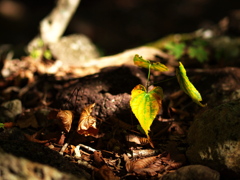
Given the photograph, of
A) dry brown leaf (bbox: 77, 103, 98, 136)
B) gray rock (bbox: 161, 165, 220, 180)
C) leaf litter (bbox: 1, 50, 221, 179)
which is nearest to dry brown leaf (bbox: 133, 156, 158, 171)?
leaf litter (bbox: 1, 50, 221, 179)

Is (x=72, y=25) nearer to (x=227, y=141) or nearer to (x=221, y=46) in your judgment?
(x=221, y=46)

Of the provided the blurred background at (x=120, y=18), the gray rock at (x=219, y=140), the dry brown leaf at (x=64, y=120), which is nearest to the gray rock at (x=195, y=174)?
the gray rock at (x=219, y=140)

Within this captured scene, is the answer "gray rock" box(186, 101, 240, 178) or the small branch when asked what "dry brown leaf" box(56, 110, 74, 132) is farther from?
the small branch

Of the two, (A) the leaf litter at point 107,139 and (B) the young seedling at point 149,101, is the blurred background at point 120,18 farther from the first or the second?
(B) the young seedling at point 149,101

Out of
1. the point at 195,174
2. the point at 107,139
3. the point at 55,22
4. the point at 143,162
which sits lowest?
the point at 195,174

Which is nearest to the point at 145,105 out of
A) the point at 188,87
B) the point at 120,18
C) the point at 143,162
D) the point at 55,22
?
the point at 188,87

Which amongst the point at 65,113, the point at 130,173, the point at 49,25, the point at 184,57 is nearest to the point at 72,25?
the point at 49,25

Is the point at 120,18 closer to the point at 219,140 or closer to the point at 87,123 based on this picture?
the point at 87,123
